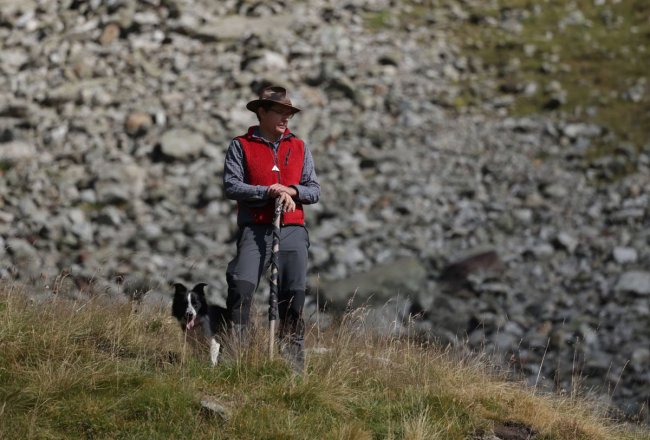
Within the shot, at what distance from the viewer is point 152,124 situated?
75.9ft

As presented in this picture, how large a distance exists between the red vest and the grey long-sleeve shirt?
43 millimetres

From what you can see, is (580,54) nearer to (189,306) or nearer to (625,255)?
(625,255)

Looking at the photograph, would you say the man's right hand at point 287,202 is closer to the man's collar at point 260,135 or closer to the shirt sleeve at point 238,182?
the shirt sleeve at point 238,182

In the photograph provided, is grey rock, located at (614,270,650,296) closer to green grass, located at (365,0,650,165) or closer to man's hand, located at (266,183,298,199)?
green grass, located at (365,0,650,165)

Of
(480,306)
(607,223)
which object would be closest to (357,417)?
(480,306)

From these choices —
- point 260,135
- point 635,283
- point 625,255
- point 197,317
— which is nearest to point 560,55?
point 625,255

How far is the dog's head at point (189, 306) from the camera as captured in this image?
732 centimetres

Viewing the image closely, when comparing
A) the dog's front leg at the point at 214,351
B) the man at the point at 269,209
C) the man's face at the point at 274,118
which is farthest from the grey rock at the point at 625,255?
the dog's front leg at the point at 214,351

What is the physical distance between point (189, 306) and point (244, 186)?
42.8 inches

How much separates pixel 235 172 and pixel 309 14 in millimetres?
20875

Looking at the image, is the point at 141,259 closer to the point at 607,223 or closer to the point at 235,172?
the point at 607,223

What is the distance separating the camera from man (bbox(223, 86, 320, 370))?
7.27 m

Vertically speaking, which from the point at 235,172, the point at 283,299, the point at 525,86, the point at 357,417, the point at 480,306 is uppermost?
the point at 525,86

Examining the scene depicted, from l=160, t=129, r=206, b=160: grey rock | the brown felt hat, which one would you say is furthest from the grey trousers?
l=160, t=129, r=206, b=160: grey rock
